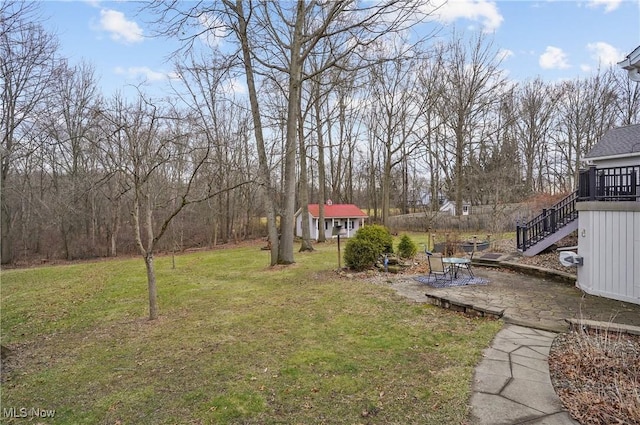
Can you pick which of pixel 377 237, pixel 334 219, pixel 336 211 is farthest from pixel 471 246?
pixel 336 211

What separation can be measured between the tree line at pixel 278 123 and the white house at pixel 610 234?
17.7 ft

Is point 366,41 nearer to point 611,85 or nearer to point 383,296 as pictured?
point 383,296

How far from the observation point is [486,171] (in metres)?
25.5

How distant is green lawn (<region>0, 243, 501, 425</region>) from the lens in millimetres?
2893

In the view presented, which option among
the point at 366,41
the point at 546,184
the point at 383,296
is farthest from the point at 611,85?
the point at 383,296

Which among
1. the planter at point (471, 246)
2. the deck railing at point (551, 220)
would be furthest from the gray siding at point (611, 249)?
the planter at point (471, 246)

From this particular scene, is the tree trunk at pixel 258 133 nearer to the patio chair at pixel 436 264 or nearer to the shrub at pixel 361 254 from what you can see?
the shrub at pixel 361 254

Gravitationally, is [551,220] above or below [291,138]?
below

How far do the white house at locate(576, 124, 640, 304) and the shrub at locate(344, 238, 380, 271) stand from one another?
4588mm

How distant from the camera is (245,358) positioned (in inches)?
156

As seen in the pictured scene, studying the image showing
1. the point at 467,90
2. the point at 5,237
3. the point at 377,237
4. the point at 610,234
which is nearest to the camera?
the point at 610,234

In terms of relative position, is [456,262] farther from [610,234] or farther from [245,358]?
[245,358]

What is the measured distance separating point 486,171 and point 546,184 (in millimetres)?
6152

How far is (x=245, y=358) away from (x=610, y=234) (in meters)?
6.40
